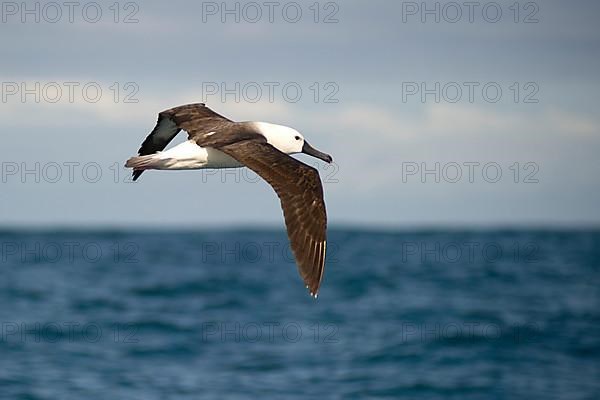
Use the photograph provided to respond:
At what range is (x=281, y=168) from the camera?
1295 cm

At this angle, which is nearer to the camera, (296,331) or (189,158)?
(189,158)

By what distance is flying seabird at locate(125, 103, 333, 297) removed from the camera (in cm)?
1263

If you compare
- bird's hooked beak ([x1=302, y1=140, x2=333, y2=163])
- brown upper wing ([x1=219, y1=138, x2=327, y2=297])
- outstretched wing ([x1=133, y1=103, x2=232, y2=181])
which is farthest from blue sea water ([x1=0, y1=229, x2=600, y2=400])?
brown upper wing ([x1=219, y1=138, x2=327, y2=297])

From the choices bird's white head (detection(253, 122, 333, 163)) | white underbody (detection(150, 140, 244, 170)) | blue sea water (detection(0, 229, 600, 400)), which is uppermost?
bird's white head (detection(253, 122, 333, 163))

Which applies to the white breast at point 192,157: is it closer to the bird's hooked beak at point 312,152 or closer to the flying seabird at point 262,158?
the flying seabird at point 262,158

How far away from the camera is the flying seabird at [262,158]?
12633 millimetres

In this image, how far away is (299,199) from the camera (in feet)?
42.0

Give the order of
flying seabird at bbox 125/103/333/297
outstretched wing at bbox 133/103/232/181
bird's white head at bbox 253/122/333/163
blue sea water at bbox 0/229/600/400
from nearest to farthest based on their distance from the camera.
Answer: flying seabird at bbox 125/103/333/297 → bird's white head at bbox 253/122/333/163 → outstretched wing at bbox 133/103/232/181 → blue sea water at bbox 0/229/600/400

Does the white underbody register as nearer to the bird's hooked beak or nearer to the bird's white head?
the bird's white head

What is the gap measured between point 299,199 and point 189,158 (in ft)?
5.52

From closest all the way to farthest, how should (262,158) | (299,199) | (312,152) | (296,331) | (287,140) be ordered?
(299,199)
(262,158)
(287,140)
(312,152)
(296,331)

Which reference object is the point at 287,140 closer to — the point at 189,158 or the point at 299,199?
the point at 189,158

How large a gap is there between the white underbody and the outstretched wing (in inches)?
33.0

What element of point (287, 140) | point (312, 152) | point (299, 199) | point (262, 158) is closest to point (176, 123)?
point (287, 140)
